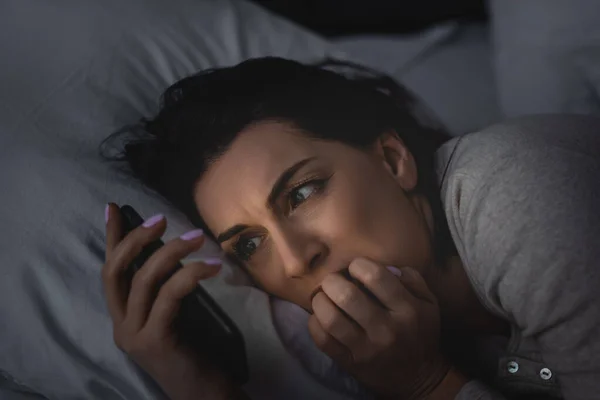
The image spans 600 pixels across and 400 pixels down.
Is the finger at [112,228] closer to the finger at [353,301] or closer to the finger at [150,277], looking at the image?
the finger at [150,277]

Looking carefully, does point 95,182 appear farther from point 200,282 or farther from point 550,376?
point 550,376

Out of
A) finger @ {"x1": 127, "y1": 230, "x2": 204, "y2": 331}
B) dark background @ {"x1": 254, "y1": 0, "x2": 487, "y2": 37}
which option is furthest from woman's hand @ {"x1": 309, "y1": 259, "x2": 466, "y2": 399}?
dark background @ {"x1": 254, "y1": 0, "x2": 487, "y2": 37}

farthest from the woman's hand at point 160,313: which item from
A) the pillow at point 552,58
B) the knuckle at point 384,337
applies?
the pillow at point 552,58

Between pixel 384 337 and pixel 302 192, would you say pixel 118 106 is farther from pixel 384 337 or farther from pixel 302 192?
pixel 384 337

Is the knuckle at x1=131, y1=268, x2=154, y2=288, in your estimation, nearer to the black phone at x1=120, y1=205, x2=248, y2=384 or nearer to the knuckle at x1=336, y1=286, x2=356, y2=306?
the black phone at x1=120, y1=205, x2=248, y2=384

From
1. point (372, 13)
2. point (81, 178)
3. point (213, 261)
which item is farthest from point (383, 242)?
point (372, 13)

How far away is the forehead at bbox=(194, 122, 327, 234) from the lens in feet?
1.68

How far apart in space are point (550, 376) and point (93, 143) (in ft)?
1.31

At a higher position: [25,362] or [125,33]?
[125,33]

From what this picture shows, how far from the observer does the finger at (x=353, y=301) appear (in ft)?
1.59

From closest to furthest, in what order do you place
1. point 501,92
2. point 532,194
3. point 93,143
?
point 532,194 → point 93,143 → point 501,92

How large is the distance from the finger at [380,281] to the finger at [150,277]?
118mm

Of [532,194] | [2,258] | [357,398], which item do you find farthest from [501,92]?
[2,258]

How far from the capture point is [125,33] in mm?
674
